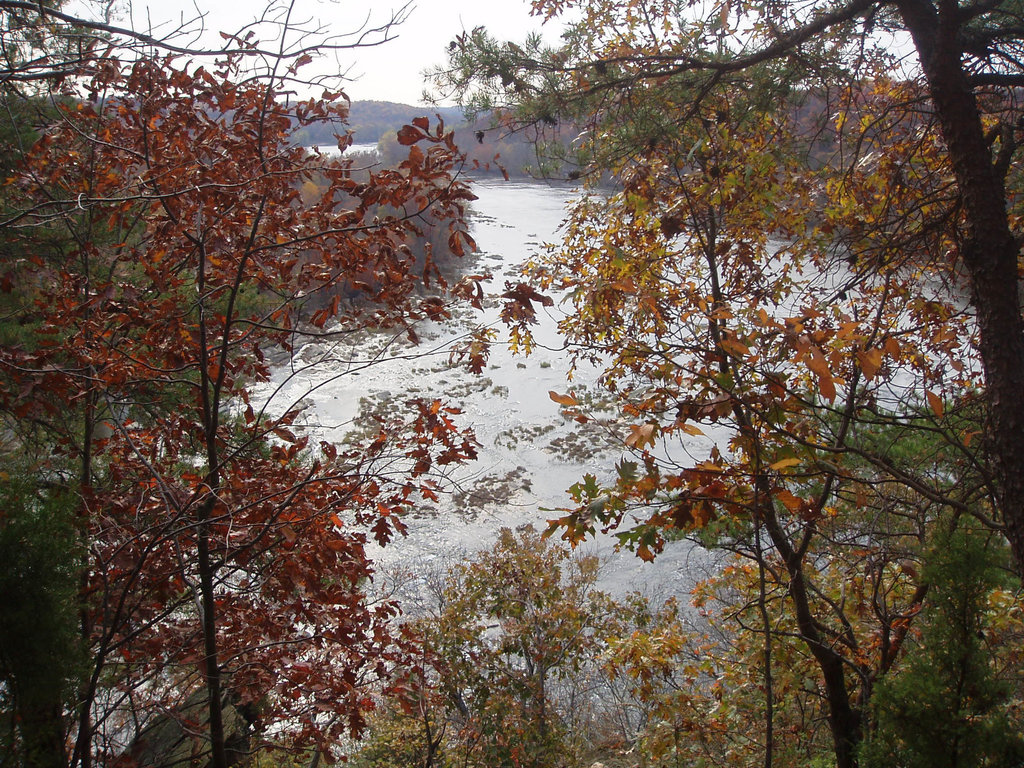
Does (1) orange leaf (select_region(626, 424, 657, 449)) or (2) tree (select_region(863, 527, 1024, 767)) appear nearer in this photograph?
(1) orange leaf (select_region(626, 424, 657, 449))

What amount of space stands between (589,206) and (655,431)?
392 cm

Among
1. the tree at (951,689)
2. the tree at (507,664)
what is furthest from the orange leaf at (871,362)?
the tree at (507,664)

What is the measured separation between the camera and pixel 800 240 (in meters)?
4.39

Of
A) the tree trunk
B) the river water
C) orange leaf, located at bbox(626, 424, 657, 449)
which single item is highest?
the river water

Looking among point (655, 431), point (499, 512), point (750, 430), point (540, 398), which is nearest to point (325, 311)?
point (655, 431)

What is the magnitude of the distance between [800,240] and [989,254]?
1.74 m

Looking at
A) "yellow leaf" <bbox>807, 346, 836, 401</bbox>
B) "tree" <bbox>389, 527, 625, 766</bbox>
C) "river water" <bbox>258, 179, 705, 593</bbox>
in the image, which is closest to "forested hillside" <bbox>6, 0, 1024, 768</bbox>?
"yellow leaf" <bbox>807, 346, 836, 401</bbox>

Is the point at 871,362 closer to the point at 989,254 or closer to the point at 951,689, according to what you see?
the point at 951,689

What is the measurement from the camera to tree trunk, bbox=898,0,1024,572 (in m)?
2.56

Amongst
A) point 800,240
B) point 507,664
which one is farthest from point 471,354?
point 507,664

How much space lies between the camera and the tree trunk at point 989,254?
256 cm

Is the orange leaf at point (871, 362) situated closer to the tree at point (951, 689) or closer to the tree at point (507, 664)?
the tree at point (951, 689)

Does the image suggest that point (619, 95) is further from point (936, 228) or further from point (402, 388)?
point (402, 388)

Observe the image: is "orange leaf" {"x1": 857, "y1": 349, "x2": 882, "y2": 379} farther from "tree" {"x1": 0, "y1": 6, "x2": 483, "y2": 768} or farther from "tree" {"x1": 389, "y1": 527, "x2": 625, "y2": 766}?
"tree" {"x1": 389, "y1": 527, "x2": 625, "y2": 766}
